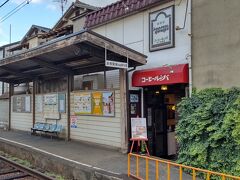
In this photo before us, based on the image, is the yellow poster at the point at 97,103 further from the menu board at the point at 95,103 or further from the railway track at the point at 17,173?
the railway track at the point at 17,173

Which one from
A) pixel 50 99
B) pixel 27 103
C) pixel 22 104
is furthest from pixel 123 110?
pixel 22 104

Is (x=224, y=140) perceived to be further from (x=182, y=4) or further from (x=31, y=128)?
(x=31, y=128)

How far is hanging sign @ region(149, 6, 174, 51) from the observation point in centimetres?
1023

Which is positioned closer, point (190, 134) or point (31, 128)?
point (190, 134)

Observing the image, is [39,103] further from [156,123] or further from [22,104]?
[156,123]

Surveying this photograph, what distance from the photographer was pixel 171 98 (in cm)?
1227

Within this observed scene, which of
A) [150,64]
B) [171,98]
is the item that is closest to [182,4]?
[150,64]

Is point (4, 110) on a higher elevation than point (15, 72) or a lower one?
lower

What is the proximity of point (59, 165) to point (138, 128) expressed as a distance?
2.67 m

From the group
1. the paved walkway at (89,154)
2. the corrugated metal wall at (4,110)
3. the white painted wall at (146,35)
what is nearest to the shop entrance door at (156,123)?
the white painted wall at (146,35)

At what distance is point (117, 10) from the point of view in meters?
12.3

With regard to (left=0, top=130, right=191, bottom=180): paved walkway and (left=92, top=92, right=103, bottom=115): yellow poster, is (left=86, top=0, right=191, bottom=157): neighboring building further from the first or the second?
(left=0, top=130, right=191, bottom=180): paved walkway

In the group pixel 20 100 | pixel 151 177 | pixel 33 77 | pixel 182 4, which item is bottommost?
pixel 151 177

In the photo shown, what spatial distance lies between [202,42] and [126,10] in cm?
382
